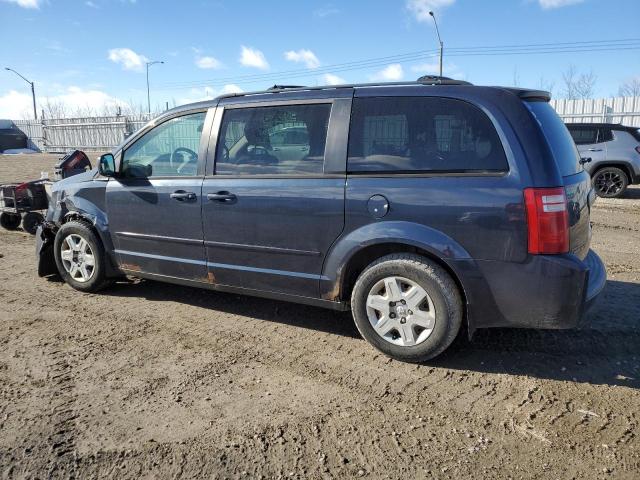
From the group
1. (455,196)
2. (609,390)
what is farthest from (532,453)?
(455,196)

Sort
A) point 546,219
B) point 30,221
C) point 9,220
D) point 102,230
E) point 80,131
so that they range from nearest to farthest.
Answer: point 546,219
point 102,230
point 30,221
point 9,220
point 80,131

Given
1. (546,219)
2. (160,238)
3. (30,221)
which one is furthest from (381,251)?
(30,221)

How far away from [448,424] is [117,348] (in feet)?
8.26

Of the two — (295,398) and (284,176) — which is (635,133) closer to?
(284,176)

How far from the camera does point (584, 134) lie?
1233 cm

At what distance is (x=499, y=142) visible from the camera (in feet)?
10.5

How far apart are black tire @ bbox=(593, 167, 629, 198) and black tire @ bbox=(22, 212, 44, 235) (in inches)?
467

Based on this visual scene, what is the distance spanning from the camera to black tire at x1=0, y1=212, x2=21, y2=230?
851 cm

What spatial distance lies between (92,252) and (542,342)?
4.16m

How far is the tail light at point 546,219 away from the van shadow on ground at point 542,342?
3.06ft

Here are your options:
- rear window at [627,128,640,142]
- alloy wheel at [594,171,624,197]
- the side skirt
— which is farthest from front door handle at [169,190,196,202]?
rear window at [627,128,640,142]

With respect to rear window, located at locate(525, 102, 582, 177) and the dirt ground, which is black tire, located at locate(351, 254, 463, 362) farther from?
rear window, located at locate(525, 102, 582, 177)

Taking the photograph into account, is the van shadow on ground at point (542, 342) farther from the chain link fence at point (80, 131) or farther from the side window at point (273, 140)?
the chain link fence at point (80, 131)

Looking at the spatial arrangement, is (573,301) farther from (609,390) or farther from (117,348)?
(117,348)
